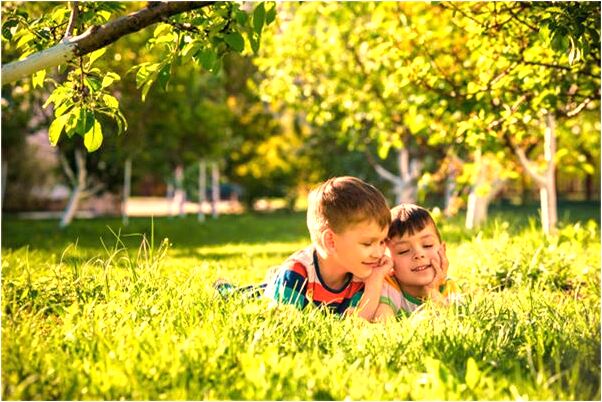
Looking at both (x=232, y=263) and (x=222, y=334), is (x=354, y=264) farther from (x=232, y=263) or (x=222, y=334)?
(x=232, y=263)

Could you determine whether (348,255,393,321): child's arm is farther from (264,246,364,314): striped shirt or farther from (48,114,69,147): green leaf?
(48,114,69,147): green leaf

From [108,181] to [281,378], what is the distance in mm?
19531

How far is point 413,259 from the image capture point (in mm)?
4402

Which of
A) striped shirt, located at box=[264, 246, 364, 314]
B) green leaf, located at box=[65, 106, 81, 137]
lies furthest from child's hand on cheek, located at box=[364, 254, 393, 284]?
green leaf, located at box=[65, 106, 81, 137]

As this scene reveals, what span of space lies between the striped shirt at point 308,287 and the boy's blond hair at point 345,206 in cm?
16

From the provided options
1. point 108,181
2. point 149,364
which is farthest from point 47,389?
point 108,181

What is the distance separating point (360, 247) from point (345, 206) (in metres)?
0.24

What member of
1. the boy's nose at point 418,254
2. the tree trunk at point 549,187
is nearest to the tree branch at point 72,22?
the boy's nose at point 418,254

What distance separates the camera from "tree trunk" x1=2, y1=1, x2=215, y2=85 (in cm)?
315

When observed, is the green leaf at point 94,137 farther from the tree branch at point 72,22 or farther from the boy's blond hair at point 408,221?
the boy's blond hair at point 408,221

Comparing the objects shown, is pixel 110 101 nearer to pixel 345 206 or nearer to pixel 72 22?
pixel 72 22

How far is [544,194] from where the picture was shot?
858 cm

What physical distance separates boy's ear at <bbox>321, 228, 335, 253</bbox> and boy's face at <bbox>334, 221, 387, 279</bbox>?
27 millimetres

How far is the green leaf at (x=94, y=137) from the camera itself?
3.56 meters
